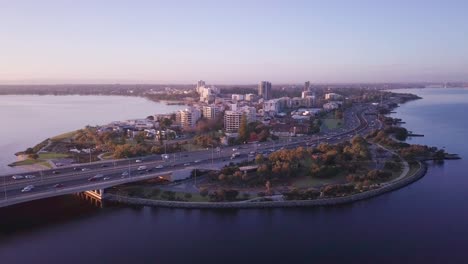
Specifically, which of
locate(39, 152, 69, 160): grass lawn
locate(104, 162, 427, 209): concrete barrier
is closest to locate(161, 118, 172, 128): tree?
locate(39, 152, 69, 160): grass lawn

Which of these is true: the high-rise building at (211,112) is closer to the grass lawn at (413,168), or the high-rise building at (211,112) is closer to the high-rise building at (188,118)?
the high-rise building at (188,118)

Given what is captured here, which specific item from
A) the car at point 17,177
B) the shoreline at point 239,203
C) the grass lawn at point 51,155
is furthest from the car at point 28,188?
the grass lawn at point 51,155

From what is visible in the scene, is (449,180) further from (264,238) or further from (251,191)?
(264,238)

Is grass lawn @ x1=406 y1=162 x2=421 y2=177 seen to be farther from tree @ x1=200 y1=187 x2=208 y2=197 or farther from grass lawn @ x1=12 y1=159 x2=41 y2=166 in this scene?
grass lawn @ x1=12 y1=159 x2=41 y2=166

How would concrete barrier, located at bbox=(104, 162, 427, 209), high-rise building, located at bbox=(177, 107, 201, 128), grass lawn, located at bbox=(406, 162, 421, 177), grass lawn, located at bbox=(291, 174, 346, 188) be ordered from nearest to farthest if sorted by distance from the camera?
concrete barrier, located at bbox=(104, 162, 427, 209) → grass lawn, located at bbox=(291, 174, 346, 188) → grass lawn, located at bbox=(406, 162, 421, 177) → high-rise building, located at bbox=(177, 107, 201, 128)

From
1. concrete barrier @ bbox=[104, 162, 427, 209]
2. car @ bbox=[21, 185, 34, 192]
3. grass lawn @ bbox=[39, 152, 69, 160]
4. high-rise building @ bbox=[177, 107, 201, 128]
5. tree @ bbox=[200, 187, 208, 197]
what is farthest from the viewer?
high-rise building @ bbox=[177, 107, 201, 128]

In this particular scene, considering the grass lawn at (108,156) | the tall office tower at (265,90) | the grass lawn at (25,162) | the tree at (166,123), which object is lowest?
the grass lawn at (25,162)
